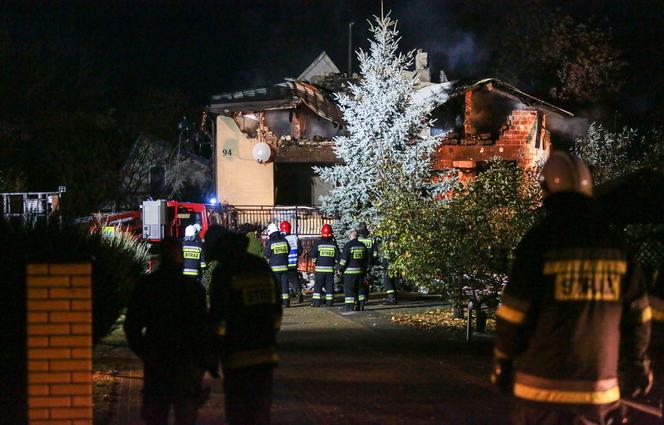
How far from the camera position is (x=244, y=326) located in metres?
5.93

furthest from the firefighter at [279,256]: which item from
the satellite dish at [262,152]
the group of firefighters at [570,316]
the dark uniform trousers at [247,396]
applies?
the group of firefighters at [570,316]

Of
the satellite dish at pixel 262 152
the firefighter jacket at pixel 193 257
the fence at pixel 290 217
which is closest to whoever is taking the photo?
the firefighter jacket at pixel 193 257

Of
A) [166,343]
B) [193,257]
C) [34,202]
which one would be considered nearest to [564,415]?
[166,343]

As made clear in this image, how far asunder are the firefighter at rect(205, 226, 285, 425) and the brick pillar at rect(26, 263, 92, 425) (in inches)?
42.5

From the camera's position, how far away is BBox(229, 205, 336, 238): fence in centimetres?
2606

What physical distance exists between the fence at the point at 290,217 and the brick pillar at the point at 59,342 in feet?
62.0

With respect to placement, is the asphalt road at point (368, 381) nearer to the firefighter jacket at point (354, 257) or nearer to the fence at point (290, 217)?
the firefighter jacket at point (354, 257)

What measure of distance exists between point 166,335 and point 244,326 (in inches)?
24.2

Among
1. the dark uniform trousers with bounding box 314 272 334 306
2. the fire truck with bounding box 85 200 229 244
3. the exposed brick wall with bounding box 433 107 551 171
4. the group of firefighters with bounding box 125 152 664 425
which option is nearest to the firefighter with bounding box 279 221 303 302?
the dark uniform trousers with bounding box 314 272 334 306

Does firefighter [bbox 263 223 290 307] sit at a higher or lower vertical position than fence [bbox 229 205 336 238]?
lower

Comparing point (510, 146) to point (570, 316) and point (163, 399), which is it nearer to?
point (163, 399)

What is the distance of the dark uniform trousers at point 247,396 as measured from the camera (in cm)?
583

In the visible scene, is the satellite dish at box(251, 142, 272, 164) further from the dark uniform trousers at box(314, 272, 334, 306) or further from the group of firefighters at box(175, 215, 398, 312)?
the dark uniform trousers at box(314, 272, 334, 306)

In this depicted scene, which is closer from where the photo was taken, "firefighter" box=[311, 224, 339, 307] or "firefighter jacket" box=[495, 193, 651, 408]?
"firefighter jacket" box=[495, 193, 651, 408]
